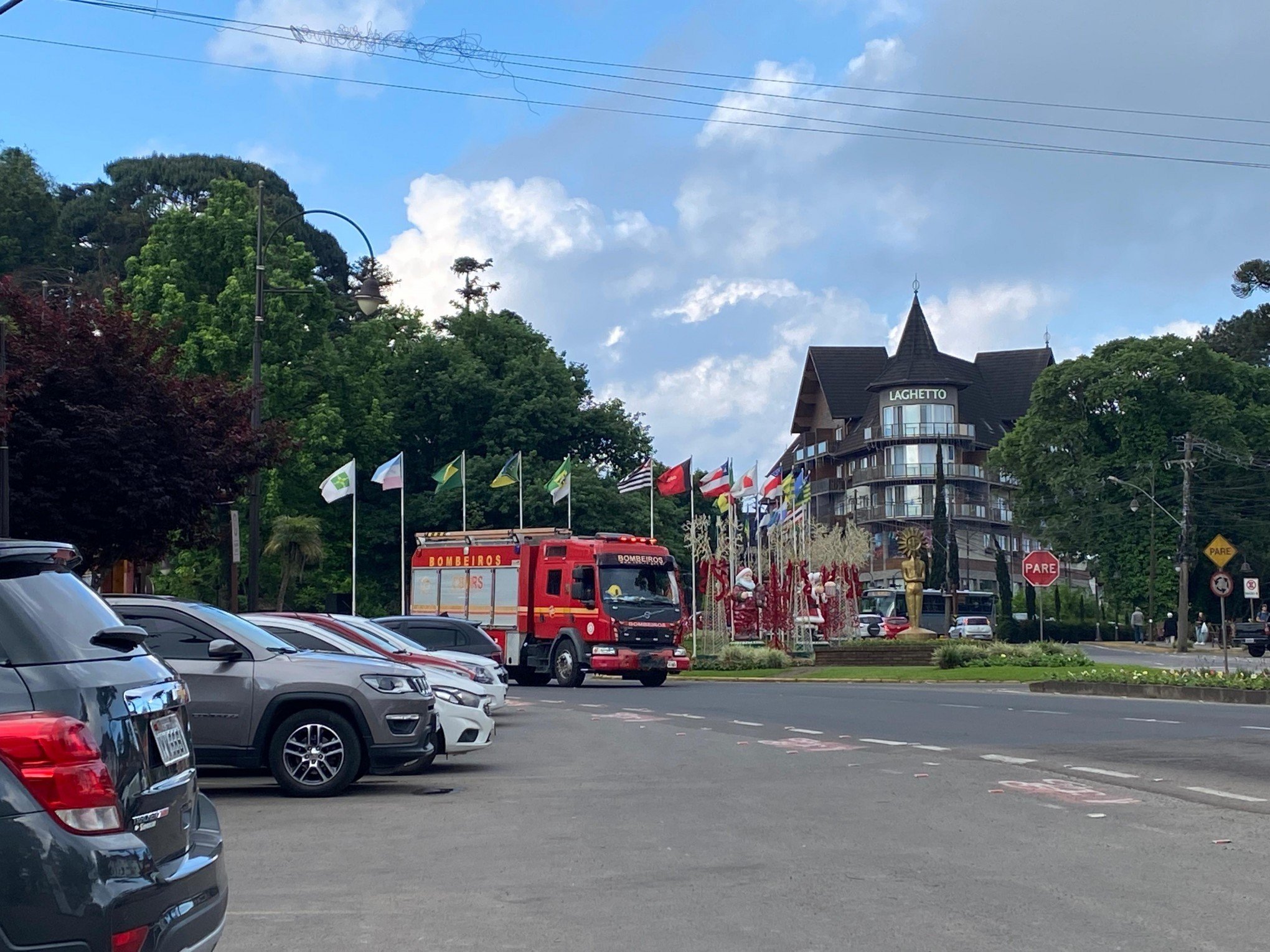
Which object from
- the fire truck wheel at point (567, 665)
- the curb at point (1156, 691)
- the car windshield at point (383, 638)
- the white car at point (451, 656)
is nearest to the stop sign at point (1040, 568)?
the curb at point (1156, 691)

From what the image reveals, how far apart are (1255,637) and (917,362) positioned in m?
44.2

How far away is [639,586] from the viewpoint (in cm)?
3484

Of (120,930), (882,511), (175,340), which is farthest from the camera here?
(882,511)

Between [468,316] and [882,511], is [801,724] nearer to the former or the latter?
[468,316]

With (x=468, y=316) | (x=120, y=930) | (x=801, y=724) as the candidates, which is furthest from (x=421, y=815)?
(x=468, y=316)

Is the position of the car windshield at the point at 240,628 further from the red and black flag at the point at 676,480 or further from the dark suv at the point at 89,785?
the red and black flag at the point at 676,480

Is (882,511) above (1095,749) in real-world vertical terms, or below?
above

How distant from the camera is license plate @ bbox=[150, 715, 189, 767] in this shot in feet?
17.1

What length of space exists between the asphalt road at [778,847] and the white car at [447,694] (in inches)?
15.0

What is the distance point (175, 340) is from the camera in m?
50.5

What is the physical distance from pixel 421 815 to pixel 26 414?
1226 cm

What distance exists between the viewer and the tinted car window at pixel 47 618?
4816 millimetres

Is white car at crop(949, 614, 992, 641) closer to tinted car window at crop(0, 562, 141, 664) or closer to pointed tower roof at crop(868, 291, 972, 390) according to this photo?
pointed tower roof at crop(868, 291, 972, 390)

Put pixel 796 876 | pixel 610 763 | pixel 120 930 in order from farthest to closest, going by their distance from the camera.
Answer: pixel 610 763 < pixel 796 876 < pixel 120 930
